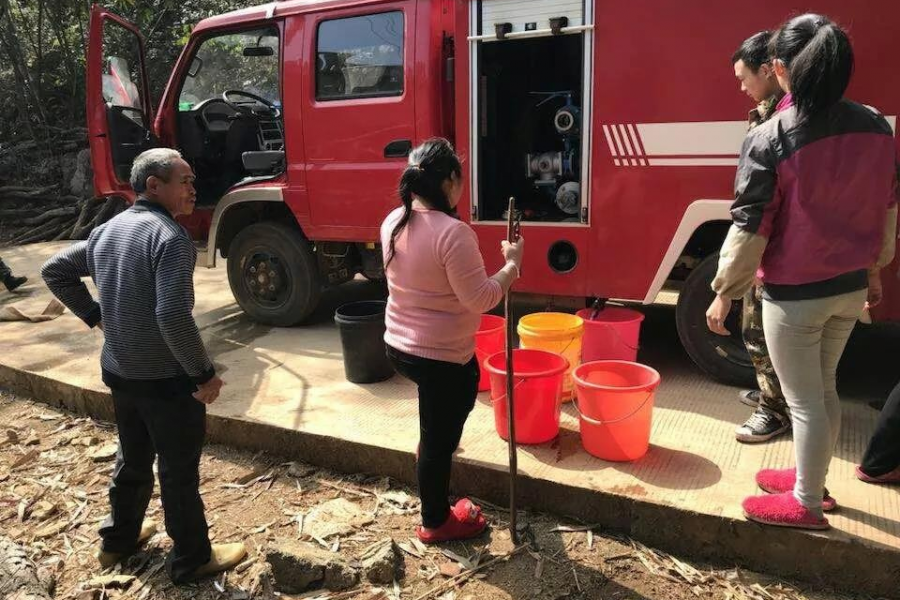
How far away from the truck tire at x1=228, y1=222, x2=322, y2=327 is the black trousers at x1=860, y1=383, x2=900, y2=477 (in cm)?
376

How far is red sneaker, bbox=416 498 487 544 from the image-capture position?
104 inches

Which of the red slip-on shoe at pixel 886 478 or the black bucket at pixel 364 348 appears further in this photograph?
the black bucket at pixel 364 348

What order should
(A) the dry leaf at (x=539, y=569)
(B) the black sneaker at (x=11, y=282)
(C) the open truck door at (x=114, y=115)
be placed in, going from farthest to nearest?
1. (B) the black sneaker at (x=11, y=282)
2. (C) the open truck door at (x=114, y=115)
3. (A) the dry leaf at (x=539, y=569)

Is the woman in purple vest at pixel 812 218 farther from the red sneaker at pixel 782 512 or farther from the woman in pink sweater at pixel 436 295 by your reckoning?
the woman in pink sweater at pixel 436 295

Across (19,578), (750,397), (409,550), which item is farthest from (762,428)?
(19,578)

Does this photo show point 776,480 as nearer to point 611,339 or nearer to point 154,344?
point 611,339

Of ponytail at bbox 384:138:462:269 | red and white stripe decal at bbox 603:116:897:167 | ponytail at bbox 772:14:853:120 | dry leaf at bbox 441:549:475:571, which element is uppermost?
ponytail at bbox 772:14:853:120

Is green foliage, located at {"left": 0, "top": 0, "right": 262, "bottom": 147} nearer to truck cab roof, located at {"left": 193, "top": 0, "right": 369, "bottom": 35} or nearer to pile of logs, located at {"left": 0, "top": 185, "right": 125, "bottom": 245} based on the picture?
pile of logs, located at {"left": 0, "top": 185, "right": 125, "bottom": 245}

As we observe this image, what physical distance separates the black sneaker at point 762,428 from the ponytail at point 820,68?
1.62 metres

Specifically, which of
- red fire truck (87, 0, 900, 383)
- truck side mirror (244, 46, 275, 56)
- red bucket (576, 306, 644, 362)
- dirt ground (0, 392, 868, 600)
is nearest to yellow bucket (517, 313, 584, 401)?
red bucket (576, 306, 644, 362)

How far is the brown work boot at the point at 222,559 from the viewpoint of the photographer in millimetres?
2541

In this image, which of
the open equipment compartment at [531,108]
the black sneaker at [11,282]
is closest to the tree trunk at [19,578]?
the open equipment compartment at [531,108]

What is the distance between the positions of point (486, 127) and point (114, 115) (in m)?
3.00

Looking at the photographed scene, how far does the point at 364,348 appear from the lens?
3938 mm
